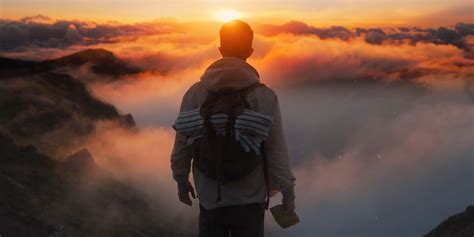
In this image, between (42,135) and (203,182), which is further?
(42,135)

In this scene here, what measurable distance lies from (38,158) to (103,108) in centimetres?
9896

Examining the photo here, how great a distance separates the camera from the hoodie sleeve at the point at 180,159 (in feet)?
15.9

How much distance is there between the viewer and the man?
4527 millimetres

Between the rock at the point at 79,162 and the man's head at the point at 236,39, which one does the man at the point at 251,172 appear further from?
the rock at the point at 79,162

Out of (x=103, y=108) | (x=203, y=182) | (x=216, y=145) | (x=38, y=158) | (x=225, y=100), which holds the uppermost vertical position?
(x=225, y=100)

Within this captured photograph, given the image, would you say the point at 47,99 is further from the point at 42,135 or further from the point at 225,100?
the point at 225,100

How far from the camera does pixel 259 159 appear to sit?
463 centimetres

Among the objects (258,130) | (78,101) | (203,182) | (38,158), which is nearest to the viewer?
(258,130)

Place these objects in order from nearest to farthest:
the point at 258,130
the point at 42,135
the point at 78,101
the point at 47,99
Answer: the point at 258,130, the point at 42,135, the point at 47,99, the point at 78,101

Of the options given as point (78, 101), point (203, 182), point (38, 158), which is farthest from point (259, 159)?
point (78, 101)

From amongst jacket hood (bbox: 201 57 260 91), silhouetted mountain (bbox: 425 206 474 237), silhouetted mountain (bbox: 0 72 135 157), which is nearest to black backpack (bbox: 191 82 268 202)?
jacket hood (bbox: 201 57 260 91)

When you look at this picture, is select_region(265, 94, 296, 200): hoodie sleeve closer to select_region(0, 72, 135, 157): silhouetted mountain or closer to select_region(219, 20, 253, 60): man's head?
select_region(219, 20, 253, 60): man's head

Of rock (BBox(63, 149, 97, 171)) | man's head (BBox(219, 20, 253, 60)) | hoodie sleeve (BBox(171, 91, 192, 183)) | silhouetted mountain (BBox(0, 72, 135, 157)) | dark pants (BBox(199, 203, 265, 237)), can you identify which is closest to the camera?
man's head (BBox(219, 20, 253, 60))

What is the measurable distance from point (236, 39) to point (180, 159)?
4.31 feet
